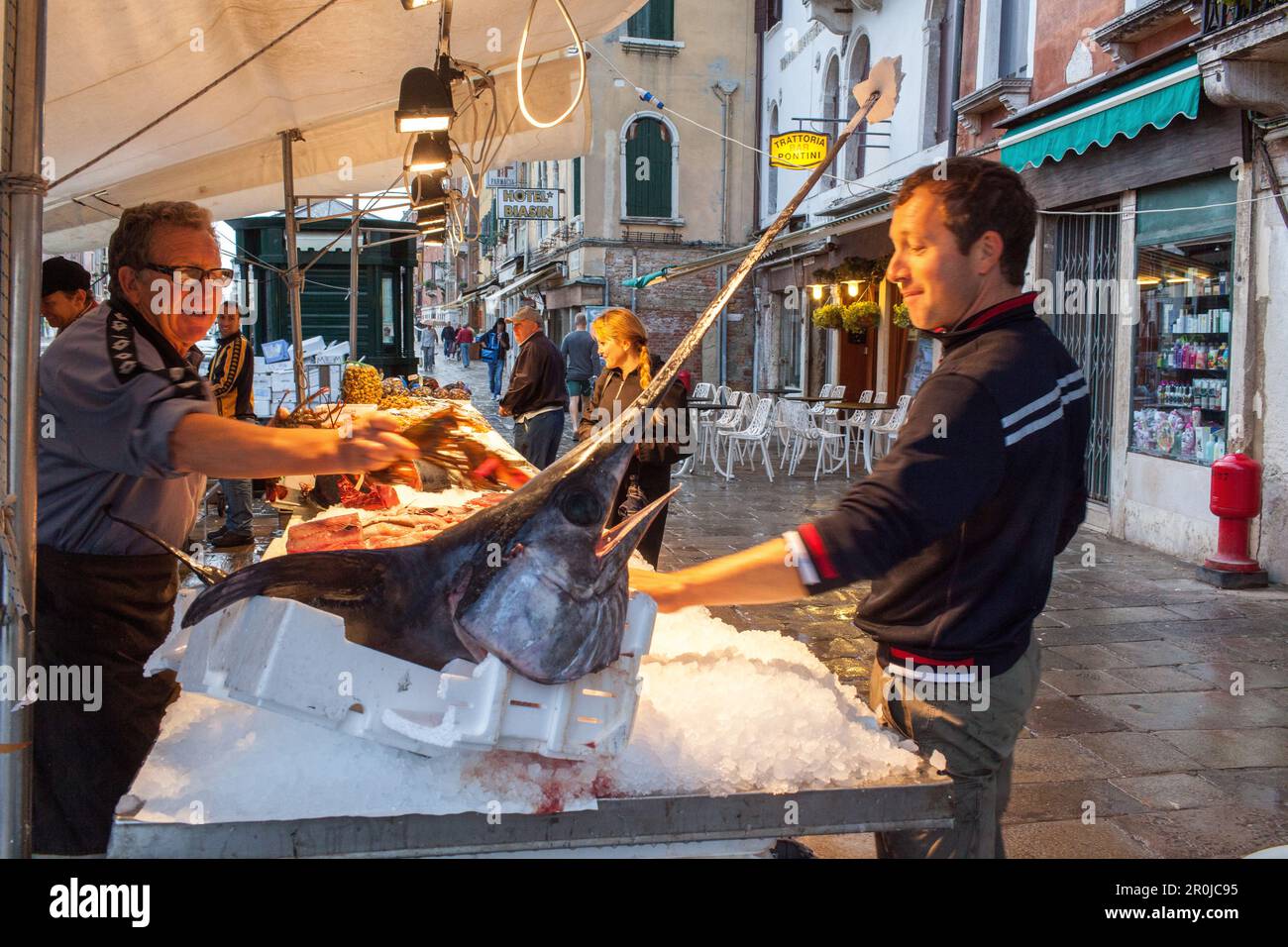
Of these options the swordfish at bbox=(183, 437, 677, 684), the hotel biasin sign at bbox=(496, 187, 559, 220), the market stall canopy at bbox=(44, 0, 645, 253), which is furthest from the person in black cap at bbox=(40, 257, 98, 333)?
the hotel biasin sign at bbox=(496, 187, 559, 220)

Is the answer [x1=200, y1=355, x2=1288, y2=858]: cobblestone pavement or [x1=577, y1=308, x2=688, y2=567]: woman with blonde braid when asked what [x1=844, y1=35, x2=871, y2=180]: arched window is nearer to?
[x1=200, y1=355, x2=1288, y2=858]: cobblestone pavement

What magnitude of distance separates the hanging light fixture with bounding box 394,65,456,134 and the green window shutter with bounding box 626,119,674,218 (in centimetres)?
2107

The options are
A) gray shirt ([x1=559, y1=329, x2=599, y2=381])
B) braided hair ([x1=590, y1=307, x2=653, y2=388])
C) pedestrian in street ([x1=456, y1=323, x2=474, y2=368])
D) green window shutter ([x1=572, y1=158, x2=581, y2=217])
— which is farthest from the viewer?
pedestrian in street ([x1=456, y1=323, x2=474, y2=368])

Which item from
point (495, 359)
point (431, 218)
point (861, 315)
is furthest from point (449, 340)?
point (431, 218)

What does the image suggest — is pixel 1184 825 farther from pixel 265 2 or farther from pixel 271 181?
pixel 271 181

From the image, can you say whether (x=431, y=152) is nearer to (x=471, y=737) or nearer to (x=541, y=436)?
(x=541, y=436)

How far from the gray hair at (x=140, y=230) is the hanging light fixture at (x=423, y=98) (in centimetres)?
309

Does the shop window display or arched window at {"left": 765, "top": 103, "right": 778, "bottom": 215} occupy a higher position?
arched window at {"left": 765, "top": 103, "right": 778, "bottom": 215}

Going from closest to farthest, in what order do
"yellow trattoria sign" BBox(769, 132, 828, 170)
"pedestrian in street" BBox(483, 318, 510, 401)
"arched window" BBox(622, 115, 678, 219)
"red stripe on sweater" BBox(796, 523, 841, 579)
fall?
1. "red stripe on sweater" BBox(796, 523, 841, 579)
2. "yellow trattoria sign" BBox(769, 132, 828, 170)
3. "arched window" BBox(622, 115, 678, 219)
4. "pedestrian in street" BBox(483, 318, 510, 401)

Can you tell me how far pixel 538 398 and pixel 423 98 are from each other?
4695mm

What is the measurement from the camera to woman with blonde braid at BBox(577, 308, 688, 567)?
6.77m

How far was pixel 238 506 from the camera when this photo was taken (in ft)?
30.1

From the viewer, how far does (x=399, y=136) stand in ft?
25.1
